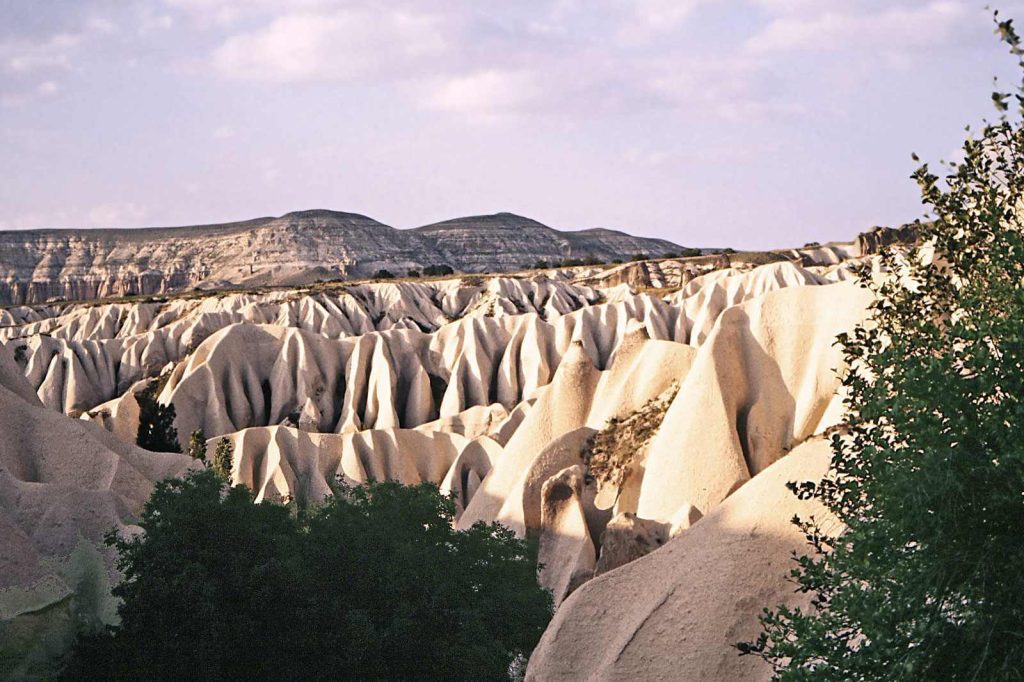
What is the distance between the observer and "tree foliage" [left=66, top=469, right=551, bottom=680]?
19.2m

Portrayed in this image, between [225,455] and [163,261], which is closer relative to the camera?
[225,455]

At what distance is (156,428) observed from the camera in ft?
174

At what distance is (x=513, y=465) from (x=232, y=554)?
15.2 m

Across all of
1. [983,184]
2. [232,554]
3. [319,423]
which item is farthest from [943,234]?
[319,423]

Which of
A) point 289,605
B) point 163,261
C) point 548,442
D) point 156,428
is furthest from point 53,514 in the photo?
point 163,261

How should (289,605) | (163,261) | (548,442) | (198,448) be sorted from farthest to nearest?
1. (163,261)
2. (198,448)
3. (548,442)
4. (289,605)

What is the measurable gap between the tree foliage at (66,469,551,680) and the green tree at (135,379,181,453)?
28404 millimetres

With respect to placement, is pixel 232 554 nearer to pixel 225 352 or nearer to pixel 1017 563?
pixel 1017 563

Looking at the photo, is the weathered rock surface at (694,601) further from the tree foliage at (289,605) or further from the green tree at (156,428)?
the green tree at (156,428)

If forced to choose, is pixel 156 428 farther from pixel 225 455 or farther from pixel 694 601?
pixel 694 601

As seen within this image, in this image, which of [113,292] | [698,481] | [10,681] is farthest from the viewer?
[113,292]

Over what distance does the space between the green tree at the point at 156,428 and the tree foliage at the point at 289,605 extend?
28.4 m

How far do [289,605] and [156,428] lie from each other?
34.8 meters

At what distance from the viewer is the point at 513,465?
34.8 m
